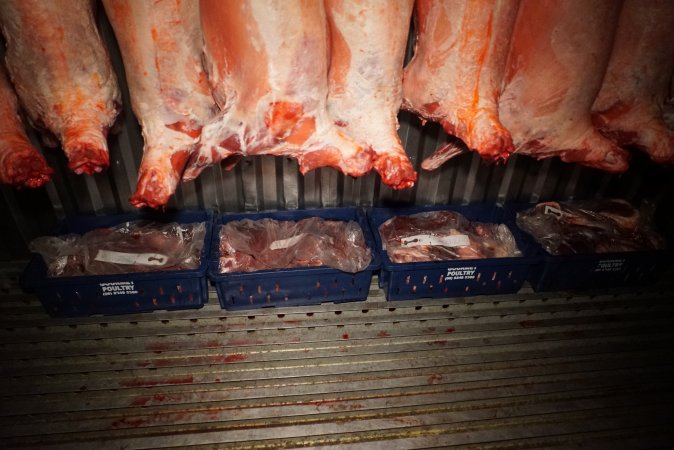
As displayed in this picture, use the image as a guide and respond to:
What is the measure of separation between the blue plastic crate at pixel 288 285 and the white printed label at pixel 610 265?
1.26 metres

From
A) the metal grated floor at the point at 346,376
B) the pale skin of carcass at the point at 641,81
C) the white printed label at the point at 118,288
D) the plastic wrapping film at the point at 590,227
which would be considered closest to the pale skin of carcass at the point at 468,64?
the pale skin of carcass at the point at 641,81

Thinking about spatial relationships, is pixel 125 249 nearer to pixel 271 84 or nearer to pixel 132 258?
pixel 132 258

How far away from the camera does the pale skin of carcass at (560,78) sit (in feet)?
4.32

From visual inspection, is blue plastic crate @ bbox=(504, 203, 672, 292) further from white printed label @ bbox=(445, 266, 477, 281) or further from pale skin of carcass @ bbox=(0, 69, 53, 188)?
pale skin of carcass @ bbox=(0, 69, 53, 188)

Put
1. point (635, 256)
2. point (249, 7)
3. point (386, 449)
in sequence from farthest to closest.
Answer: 1. point (635, 256)
2. point (386, 449)
3. point (249, 7)

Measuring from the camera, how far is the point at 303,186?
250cm

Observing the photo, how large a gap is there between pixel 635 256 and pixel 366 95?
1910 millimetres

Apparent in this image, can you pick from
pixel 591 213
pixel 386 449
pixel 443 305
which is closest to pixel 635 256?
pixel 591 213

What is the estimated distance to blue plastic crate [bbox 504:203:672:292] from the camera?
7.42ft

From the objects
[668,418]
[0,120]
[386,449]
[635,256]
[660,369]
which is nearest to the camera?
[0,120]

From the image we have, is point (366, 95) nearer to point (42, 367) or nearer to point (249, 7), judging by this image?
point (249, 7)

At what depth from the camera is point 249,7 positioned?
1121 mm

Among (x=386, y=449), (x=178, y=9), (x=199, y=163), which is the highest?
(x=178, y=9)

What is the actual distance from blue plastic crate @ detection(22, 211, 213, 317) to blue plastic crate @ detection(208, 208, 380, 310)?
0.13m
